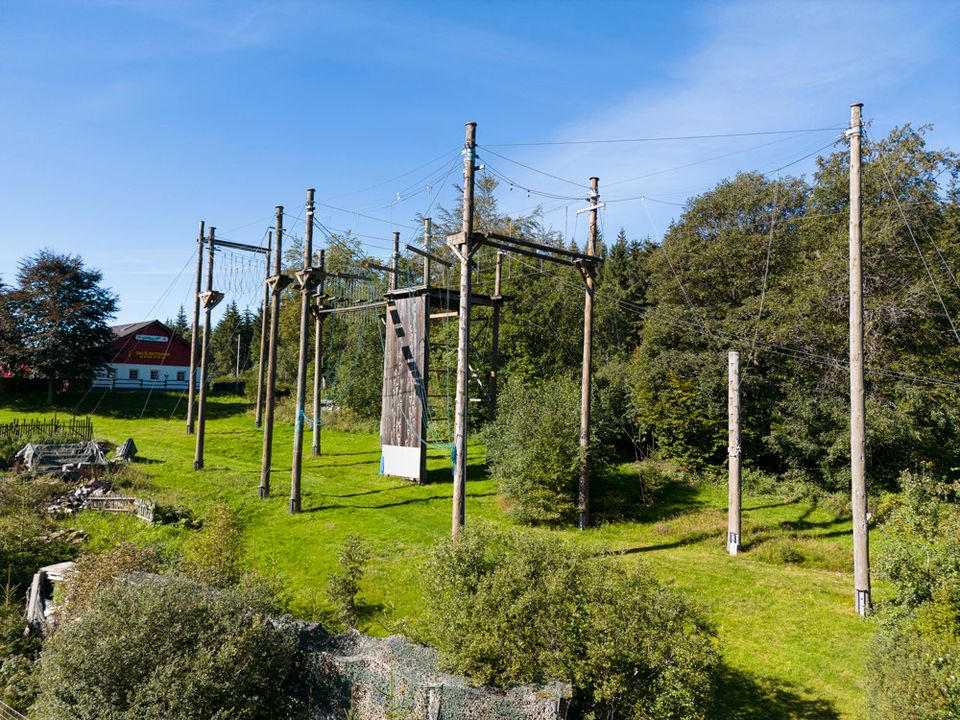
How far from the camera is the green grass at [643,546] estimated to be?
9.83 m

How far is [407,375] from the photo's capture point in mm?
22500

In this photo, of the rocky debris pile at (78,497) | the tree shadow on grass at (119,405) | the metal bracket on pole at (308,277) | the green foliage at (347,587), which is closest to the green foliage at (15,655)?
the green foliage at (347,587)

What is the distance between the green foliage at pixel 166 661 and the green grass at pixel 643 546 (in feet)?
6.92

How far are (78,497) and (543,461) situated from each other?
1330 cm

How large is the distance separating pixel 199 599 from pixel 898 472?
23.2 metres

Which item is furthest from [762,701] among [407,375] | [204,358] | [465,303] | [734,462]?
[204,358]

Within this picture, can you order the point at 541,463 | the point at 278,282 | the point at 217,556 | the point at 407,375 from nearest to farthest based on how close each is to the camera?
1. the point at 217,556
2. the point at 541,463
3. the point at 278,282
4. the point at 407,375

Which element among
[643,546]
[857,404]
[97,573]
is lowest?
[643,546]

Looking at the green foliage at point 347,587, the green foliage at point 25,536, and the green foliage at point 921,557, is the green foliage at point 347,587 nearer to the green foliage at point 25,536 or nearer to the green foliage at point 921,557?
the green foliage at point 25,536

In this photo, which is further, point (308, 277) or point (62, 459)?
point (62, 459)

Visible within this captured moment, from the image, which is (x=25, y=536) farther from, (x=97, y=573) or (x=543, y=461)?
(x=543, y=461)

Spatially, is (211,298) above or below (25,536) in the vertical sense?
above

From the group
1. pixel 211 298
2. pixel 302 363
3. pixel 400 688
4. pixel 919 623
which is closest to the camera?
pixel 400 688

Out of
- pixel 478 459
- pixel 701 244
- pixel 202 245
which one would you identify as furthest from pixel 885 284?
pixel 202 245
